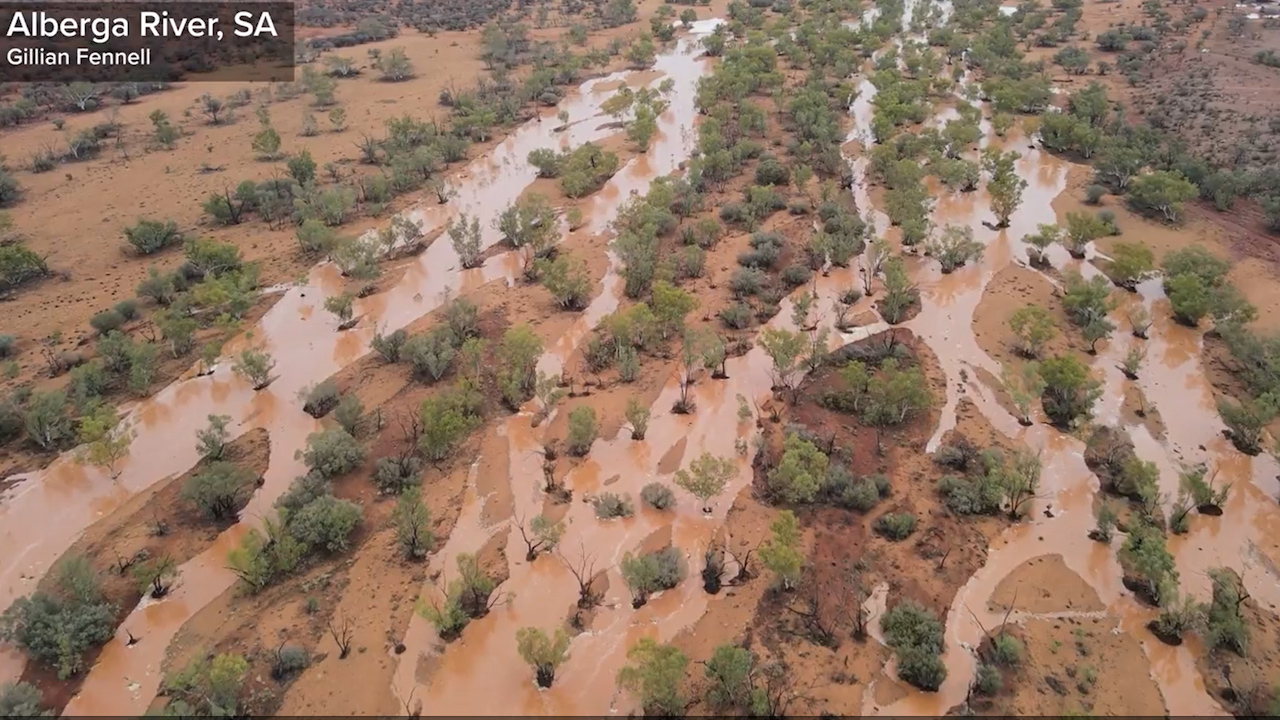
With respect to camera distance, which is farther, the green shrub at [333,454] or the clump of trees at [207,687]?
the green shrub at [333,454]

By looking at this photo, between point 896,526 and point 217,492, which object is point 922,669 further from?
point 217,492

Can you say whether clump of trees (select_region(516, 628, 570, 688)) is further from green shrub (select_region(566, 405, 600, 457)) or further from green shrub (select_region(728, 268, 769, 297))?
green shrub (select_region(728, 268, 769, 297))

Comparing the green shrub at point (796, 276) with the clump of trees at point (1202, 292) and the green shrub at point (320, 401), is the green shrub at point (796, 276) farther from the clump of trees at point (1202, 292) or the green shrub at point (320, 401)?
the green shrub at point (320, 401)

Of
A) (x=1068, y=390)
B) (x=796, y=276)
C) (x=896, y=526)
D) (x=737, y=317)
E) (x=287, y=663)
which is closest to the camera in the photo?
(x=287, y=663)

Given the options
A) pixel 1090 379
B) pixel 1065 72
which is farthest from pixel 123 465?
pixel 1065 72

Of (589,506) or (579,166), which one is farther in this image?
(579,166)

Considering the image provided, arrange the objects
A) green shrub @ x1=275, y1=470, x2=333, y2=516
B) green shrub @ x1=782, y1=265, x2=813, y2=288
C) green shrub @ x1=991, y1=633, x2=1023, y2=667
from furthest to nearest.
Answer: green shrub @ x1=782, y1=265, x2=813, y2=288 → green shrub @ x1=275, y1=470, x2=333, y2=516 → green shrub @ x1=991, y1=633, x2=1023, y2=667

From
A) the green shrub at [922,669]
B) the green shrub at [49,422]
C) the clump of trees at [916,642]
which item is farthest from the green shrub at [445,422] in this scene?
the green shrub at [922,669]

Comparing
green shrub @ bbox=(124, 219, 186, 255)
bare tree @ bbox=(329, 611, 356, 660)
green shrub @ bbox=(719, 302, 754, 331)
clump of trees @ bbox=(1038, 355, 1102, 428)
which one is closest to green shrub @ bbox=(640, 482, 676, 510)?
bare tree @ bbox=(329, 611, 356, 660)

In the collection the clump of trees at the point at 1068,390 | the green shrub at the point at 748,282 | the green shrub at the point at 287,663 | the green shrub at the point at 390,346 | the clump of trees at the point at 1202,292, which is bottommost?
the green shrub at the point at 287,663

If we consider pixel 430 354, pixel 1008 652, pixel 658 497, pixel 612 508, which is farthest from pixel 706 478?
pixel 430 354
